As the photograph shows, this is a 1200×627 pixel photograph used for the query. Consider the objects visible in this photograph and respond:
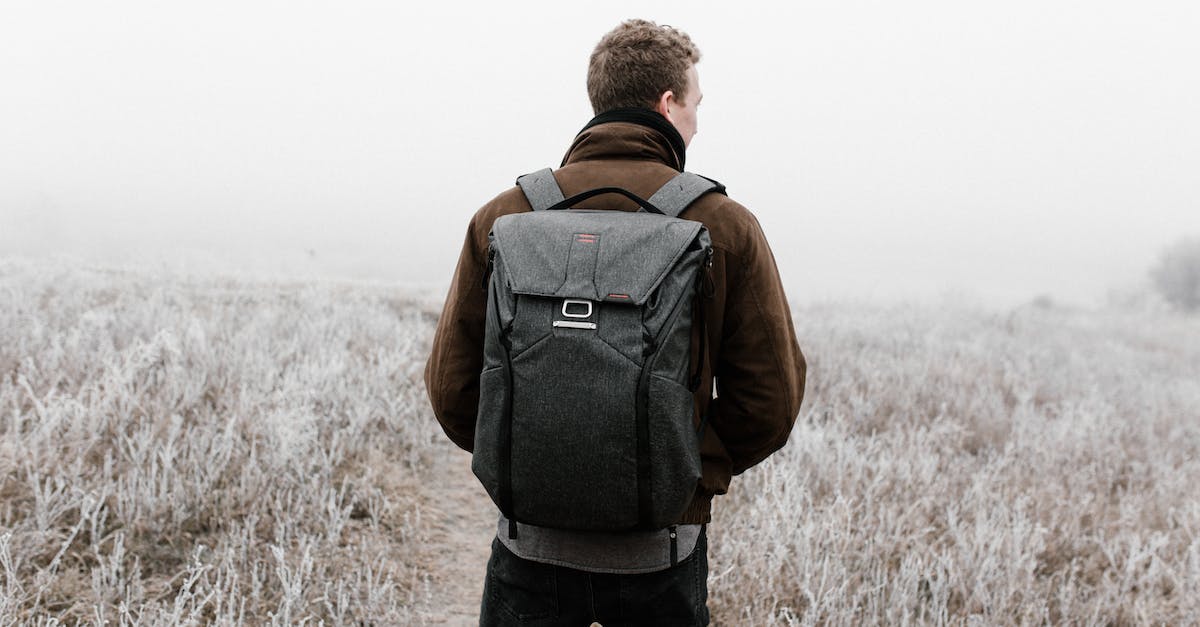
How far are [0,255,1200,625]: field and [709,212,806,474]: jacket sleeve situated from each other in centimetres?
154

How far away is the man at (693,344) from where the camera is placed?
5.50ft

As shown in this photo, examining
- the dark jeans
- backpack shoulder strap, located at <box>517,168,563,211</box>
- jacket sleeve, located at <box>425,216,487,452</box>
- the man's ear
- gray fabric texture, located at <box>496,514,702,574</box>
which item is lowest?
the dark jeans

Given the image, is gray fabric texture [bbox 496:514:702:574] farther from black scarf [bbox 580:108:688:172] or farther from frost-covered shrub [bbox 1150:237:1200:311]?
frost-covered shrub [bbox 1150:237:1200:311]

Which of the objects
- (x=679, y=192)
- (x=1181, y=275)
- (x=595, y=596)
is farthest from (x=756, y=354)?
(x=1181, y=275)

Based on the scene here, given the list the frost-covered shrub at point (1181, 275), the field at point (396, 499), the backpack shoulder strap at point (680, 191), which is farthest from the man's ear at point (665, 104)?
the frost-covered shrub at point (1181, 275)

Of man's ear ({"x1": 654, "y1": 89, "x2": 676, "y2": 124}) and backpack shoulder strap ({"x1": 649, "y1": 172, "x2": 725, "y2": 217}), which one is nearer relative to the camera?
backpack shoulder strap ({"x1": 649, "y1": 172, "x2": 725, "y2": 217})

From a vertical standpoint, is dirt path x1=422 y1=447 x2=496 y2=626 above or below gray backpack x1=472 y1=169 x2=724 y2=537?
below

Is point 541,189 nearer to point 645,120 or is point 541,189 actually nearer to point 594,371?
point 645,120

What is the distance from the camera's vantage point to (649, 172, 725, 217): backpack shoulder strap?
165 centimetres

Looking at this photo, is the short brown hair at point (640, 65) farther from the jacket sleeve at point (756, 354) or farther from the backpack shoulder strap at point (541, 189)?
the jacket sleeve at point (756, 354)

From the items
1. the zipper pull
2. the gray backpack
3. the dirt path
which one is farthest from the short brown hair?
the dirt path

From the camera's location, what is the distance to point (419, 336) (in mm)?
8117

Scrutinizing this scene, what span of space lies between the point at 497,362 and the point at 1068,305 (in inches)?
1049

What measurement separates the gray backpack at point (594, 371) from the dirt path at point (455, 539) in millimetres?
2108
